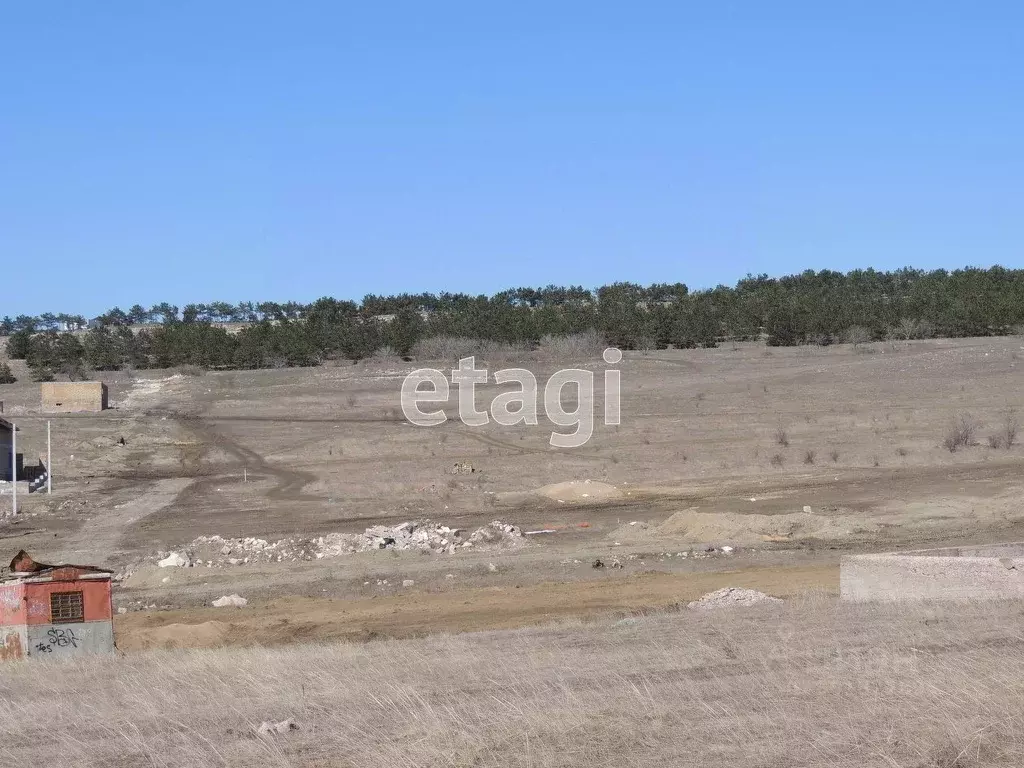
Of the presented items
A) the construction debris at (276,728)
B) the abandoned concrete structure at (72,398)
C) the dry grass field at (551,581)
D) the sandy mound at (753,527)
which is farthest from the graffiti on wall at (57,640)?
the abandoned concrete structure at (72,398)

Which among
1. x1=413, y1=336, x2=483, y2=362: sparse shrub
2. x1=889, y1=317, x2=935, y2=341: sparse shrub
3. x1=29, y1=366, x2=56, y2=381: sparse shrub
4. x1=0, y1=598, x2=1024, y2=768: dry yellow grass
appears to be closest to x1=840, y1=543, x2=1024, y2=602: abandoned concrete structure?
x1=0, y1=598, x2=1024, y2=768: dry yellow grass

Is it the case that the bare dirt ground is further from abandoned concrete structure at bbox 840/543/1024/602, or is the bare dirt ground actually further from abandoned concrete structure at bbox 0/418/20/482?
abandoned concrete structure at bbox 840/543/1024/602

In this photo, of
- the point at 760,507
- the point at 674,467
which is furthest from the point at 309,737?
the point at 674,467

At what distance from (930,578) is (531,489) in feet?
71.8

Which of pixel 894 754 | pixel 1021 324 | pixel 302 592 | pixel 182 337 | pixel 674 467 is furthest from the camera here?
pixel 182 337

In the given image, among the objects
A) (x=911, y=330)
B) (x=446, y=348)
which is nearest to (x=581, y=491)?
(x=446, y=348)

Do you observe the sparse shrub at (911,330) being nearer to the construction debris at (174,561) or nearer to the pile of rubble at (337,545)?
the pile of rubble at (337,545)

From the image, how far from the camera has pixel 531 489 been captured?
3688cm

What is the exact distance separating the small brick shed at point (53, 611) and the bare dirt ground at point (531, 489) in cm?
215

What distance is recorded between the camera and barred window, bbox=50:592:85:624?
14.8m

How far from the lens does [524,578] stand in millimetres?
22781

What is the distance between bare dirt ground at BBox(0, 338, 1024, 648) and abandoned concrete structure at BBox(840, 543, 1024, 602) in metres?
3.97

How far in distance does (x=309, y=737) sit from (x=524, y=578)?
1445 centimetres

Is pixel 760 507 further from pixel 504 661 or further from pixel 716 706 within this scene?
pixel 716 706
